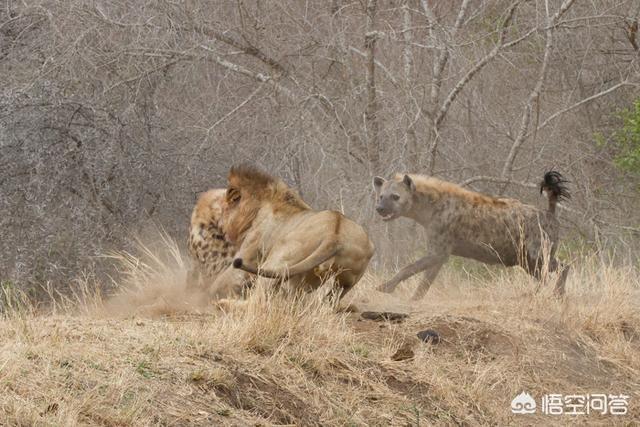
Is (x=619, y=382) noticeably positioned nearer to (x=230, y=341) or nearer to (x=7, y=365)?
(x=230, y=341)

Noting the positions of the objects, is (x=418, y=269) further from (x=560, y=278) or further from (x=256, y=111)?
(x=256, y=111)

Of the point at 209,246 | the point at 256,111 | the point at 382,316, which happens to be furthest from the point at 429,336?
the point at 256,111

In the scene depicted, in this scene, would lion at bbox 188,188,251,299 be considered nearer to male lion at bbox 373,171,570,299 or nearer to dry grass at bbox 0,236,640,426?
dry grass at bbox 0,236,640,426

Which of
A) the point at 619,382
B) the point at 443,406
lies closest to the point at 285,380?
the point at 443,406

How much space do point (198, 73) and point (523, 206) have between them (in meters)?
4.43

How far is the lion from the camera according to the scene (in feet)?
28.1

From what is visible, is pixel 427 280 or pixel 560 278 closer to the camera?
pixel 560 278

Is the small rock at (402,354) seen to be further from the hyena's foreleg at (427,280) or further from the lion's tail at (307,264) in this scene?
the hyena's foreleg at (427,280)

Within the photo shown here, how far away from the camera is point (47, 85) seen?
11211mm

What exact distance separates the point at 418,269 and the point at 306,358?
3.33 m

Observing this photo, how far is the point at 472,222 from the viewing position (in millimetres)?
10164

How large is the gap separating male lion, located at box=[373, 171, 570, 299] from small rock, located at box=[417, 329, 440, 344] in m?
2.10

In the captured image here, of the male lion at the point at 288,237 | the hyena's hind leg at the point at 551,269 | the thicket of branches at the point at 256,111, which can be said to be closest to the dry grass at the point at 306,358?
the hyena's hind leg at the point at 551,269

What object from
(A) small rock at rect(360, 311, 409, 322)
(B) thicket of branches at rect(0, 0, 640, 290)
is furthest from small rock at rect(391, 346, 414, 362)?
(B) thicket of branches at rect(0, 0, 640, 290)
